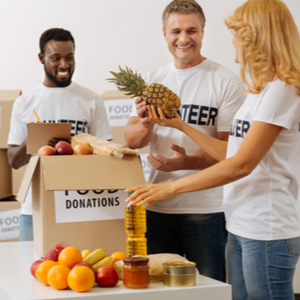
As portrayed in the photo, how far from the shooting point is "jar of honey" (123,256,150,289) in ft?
2.86

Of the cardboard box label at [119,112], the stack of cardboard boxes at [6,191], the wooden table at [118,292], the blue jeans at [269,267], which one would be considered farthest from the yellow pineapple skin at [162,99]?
the stack of cardboard boxes at [6,191]

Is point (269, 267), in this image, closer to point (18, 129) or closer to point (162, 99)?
point (162, 99)

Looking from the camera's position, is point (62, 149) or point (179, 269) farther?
point (62, 149)

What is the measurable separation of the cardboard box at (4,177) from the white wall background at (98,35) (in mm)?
775

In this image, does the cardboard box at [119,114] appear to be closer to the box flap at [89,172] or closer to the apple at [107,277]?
the box flap at [89,172]

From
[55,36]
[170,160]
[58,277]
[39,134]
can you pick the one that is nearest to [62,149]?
[39,134]

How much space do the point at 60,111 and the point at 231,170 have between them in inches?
47.4

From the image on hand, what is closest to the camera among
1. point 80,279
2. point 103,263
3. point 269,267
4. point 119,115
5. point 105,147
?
point 80,279

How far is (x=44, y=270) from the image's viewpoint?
36.2 inches

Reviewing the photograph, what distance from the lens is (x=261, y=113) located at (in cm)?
111

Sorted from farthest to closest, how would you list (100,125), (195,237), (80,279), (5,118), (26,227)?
(5,118), (100,125), (26,227), (195,237), (80,279)

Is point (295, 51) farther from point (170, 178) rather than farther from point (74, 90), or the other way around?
point (74, 90)

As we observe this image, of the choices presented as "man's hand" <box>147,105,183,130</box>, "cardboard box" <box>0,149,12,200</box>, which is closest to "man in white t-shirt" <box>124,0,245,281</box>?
"man's hand" <box>147,105,183,130</box>

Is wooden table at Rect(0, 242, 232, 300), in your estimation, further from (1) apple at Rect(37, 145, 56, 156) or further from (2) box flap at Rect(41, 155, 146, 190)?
(1) apple at Rect(37, 145, 56, 156)
